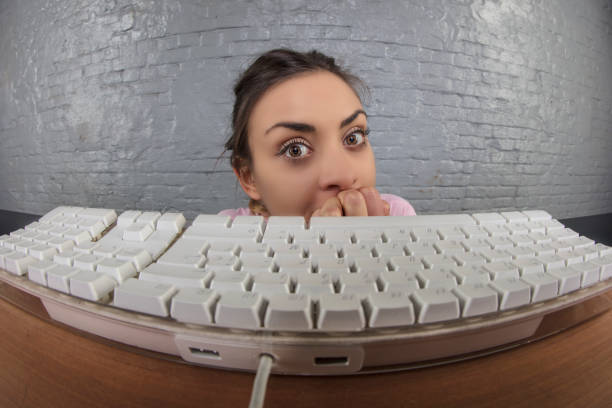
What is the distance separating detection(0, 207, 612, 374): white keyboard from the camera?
0.18 metres

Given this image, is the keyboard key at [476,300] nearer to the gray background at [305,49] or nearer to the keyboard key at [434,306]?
the keyboard key at [434,306]

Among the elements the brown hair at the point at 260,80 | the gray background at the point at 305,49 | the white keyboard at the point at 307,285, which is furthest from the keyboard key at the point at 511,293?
the gray background at the point at 305,49

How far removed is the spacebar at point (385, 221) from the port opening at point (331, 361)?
0.14m

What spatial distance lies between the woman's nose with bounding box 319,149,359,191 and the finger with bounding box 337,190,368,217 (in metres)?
0.04

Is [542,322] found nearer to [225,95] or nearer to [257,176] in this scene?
[257,176]

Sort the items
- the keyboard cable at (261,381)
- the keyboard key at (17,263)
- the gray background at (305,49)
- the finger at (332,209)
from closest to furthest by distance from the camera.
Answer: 1. the keyboard cable at (261,381)
2. the keyboard key at (17,263)
3. the finger at (332,209)
4. the gray background at (305,49)

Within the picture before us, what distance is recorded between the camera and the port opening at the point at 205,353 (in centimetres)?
19

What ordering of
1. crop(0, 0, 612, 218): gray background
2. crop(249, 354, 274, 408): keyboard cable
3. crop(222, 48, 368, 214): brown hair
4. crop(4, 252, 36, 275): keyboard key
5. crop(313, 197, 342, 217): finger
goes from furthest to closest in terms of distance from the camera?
1. crop(0, 0, 612, 218): gray background
2. crop(222, 48, 368, 214): brown hair
3. crop(313, 197, 342, 217): finger
4. crop(4, 252, 36, 275): keyboard key
5. crop(249, 354, 274, 408): keyboard cable

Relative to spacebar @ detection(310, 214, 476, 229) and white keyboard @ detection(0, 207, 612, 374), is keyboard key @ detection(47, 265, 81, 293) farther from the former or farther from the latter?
spacebar @ detection(310, 214, 476, 229)

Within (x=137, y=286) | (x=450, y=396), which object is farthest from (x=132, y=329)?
(x=450, y=396)

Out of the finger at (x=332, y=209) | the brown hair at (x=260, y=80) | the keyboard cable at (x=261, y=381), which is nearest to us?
the keyboard cable at (x=261, y=381)

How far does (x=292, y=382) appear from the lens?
0.19 meters

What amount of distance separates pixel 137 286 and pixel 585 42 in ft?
8.13

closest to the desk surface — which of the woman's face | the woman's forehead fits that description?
the woman's face
